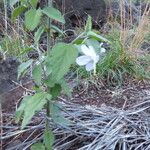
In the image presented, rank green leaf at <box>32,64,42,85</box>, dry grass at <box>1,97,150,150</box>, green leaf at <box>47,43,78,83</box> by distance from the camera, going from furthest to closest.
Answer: dry grass at <box>1,97,150,150</box> → green leaf at <box>32,64,42,85</box> → green leaf at <box>47,43,78,83</box>

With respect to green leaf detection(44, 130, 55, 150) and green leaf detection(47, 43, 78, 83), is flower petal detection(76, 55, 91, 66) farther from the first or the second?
green leaf detection(44, 130, 55, 150)

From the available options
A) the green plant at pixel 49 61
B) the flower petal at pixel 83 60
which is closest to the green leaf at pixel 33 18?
the green plant at pixel 49 61

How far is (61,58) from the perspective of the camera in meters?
1.41

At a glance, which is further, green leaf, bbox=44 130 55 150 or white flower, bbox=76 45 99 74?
green leaf, bbox=44 130 55 150

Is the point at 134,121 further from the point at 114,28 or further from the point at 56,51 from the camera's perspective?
the point at 114,28

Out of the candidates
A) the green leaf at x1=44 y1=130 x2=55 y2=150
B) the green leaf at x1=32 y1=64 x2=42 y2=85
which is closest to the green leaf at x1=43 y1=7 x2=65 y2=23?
the green leaf at x1=32 y1=64 x2=42 y2=85

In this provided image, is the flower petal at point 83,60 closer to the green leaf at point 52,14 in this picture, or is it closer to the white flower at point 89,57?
the white flower at point 89,57

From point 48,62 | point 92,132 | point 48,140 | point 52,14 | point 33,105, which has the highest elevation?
point 52,14

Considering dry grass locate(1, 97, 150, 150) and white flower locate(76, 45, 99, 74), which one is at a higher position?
white flower locate(76, 45, 99, 74)

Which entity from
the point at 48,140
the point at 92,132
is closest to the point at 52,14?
the point at 48,140

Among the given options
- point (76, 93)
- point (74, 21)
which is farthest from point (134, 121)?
point (74, 21)

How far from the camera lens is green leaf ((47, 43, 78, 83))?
1.40 m

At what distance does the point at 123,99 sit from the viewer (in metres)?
2.56

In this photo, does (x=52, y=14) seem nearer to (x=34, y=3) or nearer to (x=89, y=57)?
(x=34, y=3)
